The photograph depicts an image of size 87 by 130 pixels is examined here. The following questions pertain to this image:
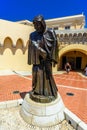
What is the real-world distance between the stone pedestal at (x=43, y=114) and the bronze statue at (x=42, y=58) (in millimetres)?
202

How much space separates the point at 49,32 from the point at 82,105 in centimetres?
382

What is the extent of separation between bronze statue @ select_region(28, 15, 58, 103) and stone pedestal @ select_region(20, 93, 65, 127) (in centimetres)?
20

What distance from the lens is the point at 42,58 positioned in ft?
16.5

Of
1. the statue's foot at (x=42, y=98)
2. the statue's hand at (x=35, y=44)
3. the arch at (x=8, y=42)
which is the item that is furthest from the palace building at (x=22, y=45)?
the statue's foot at (x=42, y=98)

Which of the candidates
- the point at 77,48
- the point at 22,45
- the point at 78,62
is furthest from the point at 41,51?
the point at 78,62

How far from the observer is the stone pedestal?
16.1 ft

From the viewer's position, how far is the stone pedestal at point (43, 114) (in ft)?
16.1

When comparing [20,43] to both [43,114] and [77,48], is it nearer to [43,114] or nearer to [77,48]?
[77,48]

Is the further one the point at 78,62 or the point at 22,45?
the point at 78,62

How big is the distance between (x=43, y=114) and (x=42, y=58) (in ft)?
6.77

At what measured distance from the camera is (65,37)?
17531 millimetres

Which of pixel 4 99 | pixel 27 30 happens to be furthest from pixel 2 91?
pixel 27 30

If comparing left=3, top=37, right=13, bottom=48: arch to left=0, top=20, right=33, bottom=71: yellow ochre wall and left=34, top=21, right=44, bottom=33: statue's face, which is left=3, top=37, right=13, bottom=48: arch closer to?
left=0, top=20, right=33, bottom=71: yellow ochre wall

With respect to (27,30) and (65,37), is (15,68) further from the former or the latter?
(65,37)
